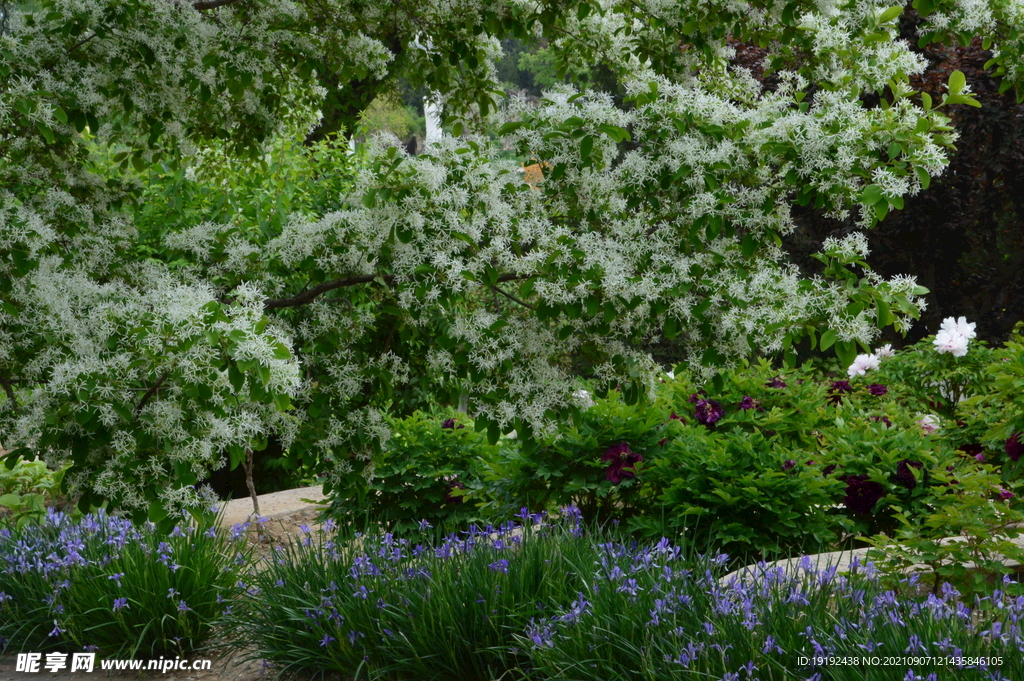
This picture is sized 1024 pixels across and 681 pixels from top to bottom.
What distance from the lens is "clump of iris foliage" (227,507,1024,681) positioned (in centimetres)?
234

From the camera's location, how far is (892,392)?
6.14 m

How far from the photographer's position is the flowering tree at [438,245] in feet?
9.06

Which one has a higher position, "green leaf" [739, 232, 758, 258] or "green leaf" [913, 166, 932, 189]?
"green leaf" [913, 166, 932, 189]

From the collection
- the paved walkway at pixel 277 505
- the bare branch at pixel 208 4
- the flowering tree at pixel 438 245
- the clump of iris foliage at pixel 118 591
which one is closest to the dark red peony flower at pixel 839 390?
the flowering tree at pixel 438 245

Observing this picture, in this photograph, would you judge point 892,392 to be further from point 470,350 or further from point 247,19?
point 247,19

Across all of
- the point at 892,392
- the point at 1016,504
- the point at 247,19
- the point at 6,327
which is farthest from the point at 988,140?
the point at 6,327

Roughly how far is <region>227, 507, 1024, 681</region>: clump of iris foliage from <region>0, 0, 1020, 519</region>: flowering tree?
514mm

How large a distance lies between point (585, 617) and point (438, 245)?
1.31m

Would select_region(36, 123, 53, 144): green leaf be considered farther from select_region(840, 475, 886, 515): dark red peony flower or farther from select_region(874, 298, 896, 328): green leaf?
select_region(840, 475, 886, 515): dark red peony flower

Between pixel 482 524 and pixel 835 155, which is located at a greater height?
pixel 835 155

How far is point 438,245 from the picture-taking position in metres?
3.08

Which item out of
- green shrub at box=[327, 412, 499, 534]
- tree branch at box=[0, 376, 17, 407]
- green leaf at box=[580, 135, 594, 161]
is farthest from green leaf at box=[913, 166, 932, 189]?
tree branch at box=[0, 376, 17, 407]

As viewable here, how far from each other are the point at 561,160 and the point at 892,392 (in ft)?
13.0

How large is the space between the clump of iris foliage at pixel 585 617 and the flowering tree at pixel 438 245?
514 millimetres
